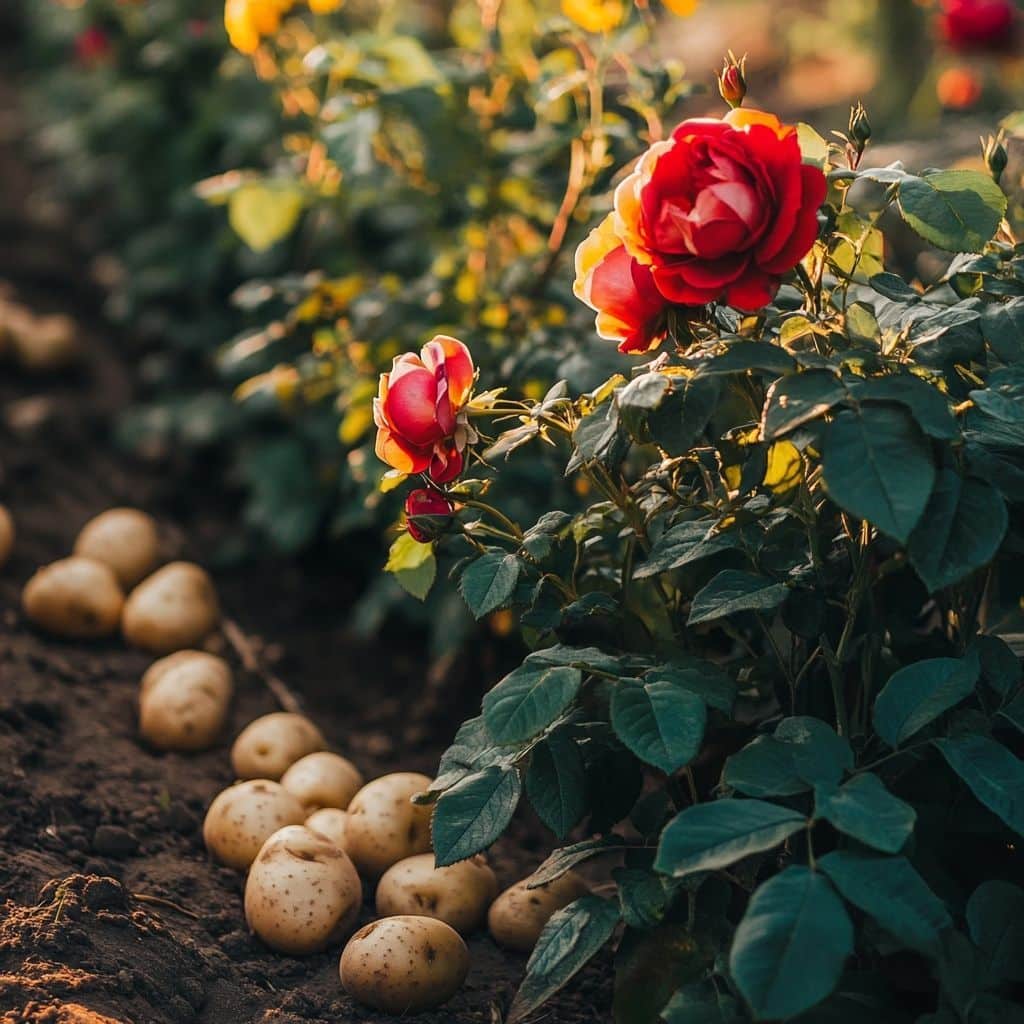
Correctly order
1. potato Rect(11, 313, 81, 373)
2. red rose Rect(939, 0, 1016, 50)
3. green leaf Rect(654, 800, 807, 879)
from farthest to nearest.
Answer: red rose Rect(939, 0, 1016, 50) < potato Rect(11, 313, 81, 373) < green leaf Rect(654, 800, 807, 879)

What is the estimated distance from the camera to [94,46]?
14.0ft

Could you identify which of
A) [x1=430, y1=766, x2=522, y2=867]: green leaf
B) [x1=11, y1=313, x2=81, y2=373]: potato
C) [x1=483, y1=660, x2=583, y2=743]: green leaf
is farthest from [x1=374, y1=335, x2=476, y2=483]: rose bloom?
[x1=11, y1=313, x2=81, y2=373]: potato

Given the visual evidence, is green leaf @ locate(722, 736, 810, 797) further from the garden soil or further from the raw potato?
the raw potato

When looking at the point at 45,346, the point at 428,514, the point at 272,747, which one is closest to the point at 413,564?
the point at 428,514

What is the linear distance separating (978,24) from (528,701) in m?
3.76

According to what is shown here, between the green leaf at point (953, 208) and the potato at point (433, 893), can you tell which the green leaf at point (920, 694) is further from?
the potato at point (433, 893)

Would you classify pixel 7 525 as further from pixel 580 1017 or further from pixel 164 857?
pixel 580 1017

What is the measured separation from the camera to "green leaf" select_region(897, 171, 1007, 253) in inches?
61.3

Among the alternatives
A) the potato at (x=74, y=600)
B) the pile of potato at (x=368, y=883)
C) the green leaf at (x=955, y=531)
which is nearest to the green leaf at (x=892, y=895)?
the green leaf at (x=955, y=531)

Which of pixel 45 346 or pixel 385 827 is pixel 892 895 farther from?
pixel 45 346

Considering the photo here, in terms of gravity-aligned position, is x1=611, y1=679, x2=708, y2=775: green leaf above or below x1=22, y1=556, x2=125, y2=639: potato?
above

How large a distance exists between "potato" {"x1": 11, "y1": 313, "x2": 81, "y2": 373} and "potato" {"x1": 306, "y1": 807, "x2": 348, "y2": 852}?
7.69 feet

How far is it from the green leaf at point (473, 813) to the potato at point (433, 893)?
0.32 m

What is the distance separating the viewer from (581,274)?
63.5 inches
